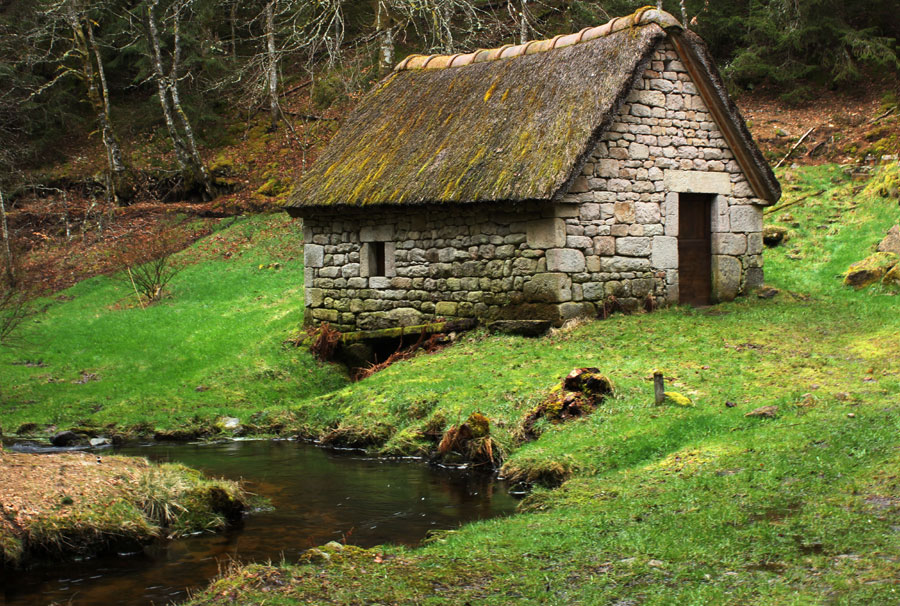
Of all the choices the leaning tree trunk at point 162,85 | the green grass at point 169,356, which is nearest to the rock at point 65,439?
the green grass at point 169,356

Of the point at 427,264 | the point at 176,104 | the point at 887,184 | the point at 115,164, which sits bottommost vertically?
the point at 427,264

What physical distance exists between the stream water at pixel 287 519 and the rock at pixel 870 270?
8961 mm

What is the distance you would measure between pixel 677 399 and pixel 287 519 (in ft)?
14.1

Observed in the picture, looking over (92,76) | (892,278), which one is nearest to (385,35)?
(892,278)

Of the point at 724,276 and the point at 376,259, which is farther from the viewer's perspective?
the point at 376,259

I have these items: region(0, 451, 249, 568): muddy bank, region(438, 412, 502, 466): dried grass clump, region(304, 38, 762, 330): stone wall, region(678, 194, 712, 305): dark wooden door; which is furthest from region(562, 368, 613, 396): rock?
region(678, 194, 712, 305): dark wooden door

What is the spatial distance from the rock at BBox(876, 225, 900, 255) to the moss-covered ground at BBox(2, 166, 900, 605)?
0.84 m

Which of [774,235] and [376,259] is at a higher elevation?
[774,235]

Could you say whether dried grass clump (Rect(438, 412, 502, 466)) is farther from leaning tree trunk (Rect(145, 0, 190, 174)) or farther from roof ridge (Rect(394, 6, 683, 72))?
leaning tree trunk (Rect(145, 0, 190, 174))

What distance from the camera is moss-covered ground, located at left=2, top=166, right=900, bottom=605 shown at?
529 cm

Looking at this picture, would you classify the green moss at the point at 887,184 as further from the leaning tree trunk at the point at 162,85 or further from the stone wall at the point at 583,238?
the leaning tree trunk at the point at 162,85

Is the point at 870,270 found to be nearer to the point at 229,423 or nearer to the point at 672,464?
the point at 672,464

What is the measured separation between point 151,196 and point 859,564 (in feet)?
94.5

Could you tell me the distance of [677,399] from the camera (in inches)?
369
